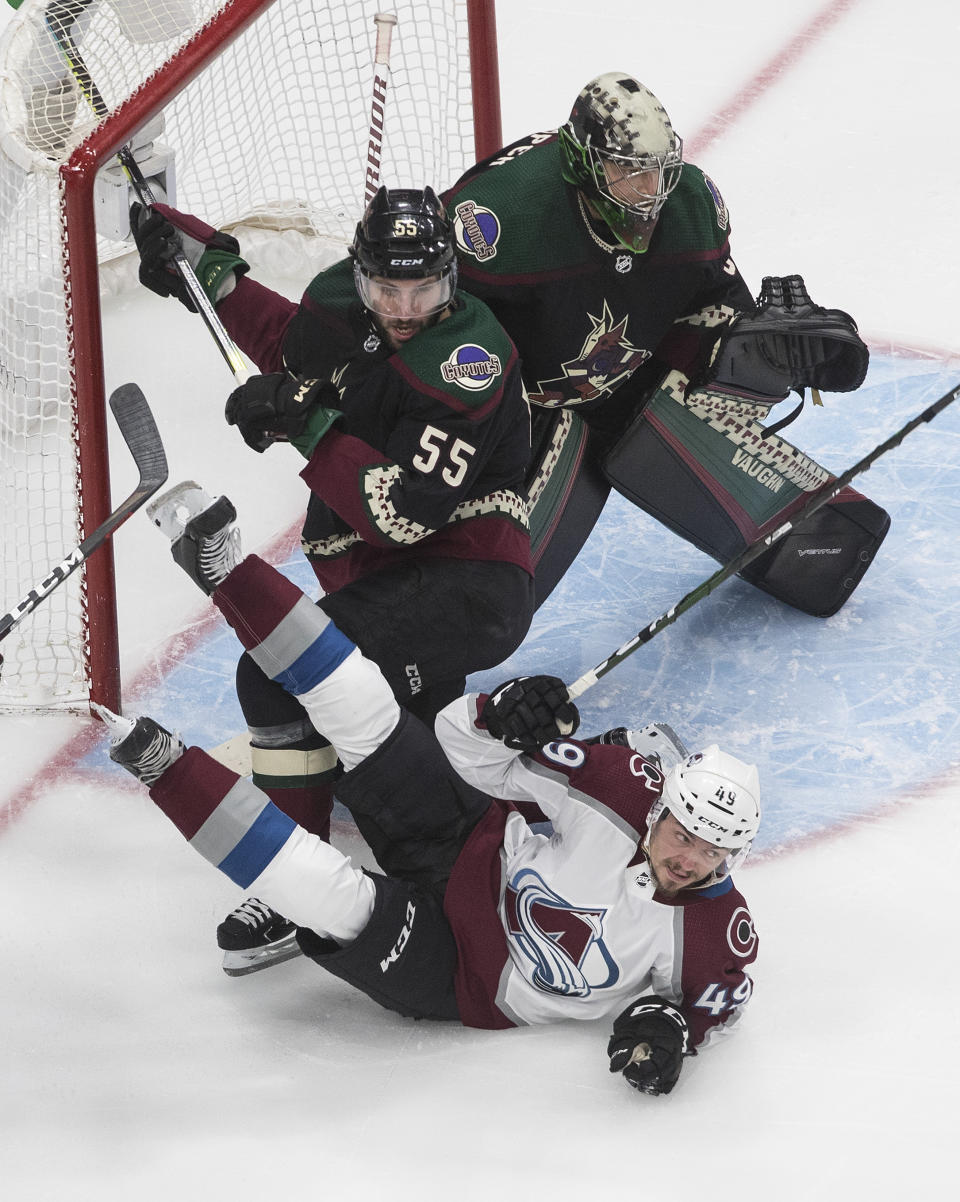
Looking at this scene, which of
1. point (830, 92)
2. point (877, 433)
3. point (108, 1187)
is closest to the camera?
point (108, 1187)

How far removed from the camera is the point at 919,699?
10.8 ft

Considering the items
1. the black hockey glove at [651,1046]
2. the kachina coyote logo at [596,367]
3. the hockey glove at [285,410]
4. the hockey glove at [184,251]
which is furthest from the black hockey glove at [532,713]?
the hockey glove at [184,251]

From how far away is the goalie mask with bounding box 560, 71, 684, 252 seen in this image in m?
2.73

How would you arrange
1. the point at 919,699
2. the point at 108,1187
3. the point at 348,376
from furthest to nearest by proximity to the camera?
the point at 919,699, the point at 348,376, the point at 108,1187

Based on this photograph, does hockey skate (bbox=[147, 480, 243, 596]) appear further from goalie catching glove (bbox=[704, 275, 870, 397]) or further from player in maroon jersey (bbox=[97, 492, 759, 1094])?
goalie catching glove (bbox=[704, 275, 870, 397])

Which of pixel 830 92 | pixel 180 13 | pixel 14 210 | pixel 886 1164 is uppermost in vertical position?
pixel 180 13

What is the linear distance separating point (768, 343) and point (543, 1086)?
4.34 ft

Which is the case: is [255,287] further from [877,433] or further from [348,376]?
[877,433]

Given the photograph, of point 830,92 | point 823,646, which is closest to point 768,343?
point 823,646

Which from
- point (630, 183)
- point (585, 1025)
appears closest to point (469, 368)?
point (630, 183)

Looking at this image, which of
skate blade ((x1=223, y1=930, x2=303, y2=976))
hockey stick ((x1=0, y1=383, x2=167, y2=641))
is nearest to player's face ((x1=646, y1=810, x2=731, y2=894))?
skate blade ((x1=223, y1=930, x2=303, y2=976))

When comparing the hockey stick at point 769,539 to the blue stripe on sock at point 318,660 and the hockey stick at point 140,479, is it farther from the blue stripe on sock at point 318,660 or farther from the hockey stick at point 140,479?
the hockey stick at point 140,479

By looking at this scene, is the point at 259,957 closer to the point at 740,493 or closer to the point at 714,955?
the point at 714,955

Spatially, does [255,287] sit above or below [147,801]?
above
